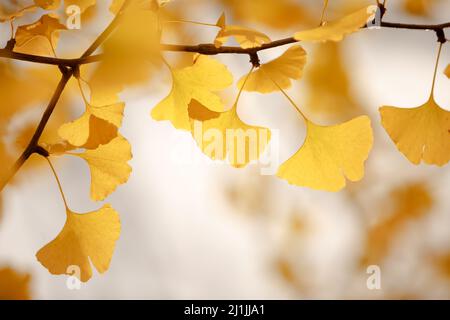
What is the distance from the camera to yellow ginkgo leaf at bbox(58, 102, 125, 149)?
0.38 metres

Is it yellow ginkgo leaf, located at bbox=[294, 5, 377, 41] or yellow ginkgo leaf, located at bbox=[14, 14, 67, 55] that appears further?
yellow ginkgo leaf, located at bbox=[14, 14, 67, 55]

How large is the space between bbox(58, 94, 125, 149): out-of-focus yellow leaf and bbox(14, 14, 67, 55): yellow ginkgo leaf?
0.07 metres

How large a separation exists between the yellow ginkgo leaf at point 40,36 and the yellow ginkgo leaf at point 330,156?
9.1 inches

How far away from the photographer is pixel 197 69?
0.40 meters

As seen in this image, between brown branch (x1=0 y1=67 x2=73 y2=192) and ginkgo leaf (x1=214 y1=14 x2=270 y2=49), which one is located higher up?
ginkgo leaf (x1=214 y1=14 x2=270 y2=49)

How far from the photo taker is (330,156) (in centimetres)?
41

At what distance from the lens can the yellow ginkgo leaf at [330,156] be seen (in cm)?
38

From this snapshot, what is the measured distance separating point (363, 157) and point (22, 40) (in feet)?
1.03

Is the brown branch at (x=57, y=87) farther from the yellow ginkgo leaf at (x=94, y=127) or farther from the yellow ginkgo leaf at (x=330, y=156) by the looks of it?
the yellow ginkgo leaf at (x=330, y=156)

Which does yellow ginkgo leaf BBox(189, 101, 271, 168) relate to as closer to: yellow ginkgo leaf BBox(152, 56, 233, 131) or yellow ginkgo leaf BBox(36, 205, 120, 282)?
yellow ginkgo leaf BBox(152, 56, 233, 131)

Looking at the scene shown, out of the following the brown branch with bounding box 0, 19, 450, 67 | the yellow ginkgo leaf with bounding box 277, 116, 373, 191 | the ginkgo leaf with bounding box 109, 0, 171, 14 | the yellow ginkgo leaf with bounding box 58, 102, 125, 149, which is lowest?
the yellow ginkgo leaf with bounding box 277, 116, 373, 191

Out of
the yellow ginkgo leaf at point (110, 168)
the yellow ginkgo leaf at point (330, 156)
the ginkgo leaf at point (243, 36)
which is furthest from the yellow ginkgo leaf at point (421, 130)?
the yellow ginkgo leaf at point (110, 168)

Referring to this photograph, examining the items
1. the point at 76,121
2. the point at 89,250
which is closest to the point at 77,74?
the point at 76,121

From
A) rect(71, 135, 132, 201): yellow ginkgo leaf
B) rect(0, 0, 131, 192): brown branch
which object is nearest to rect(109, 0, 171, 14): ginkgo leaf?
rect(0, 0, 131, 192): brown branch
